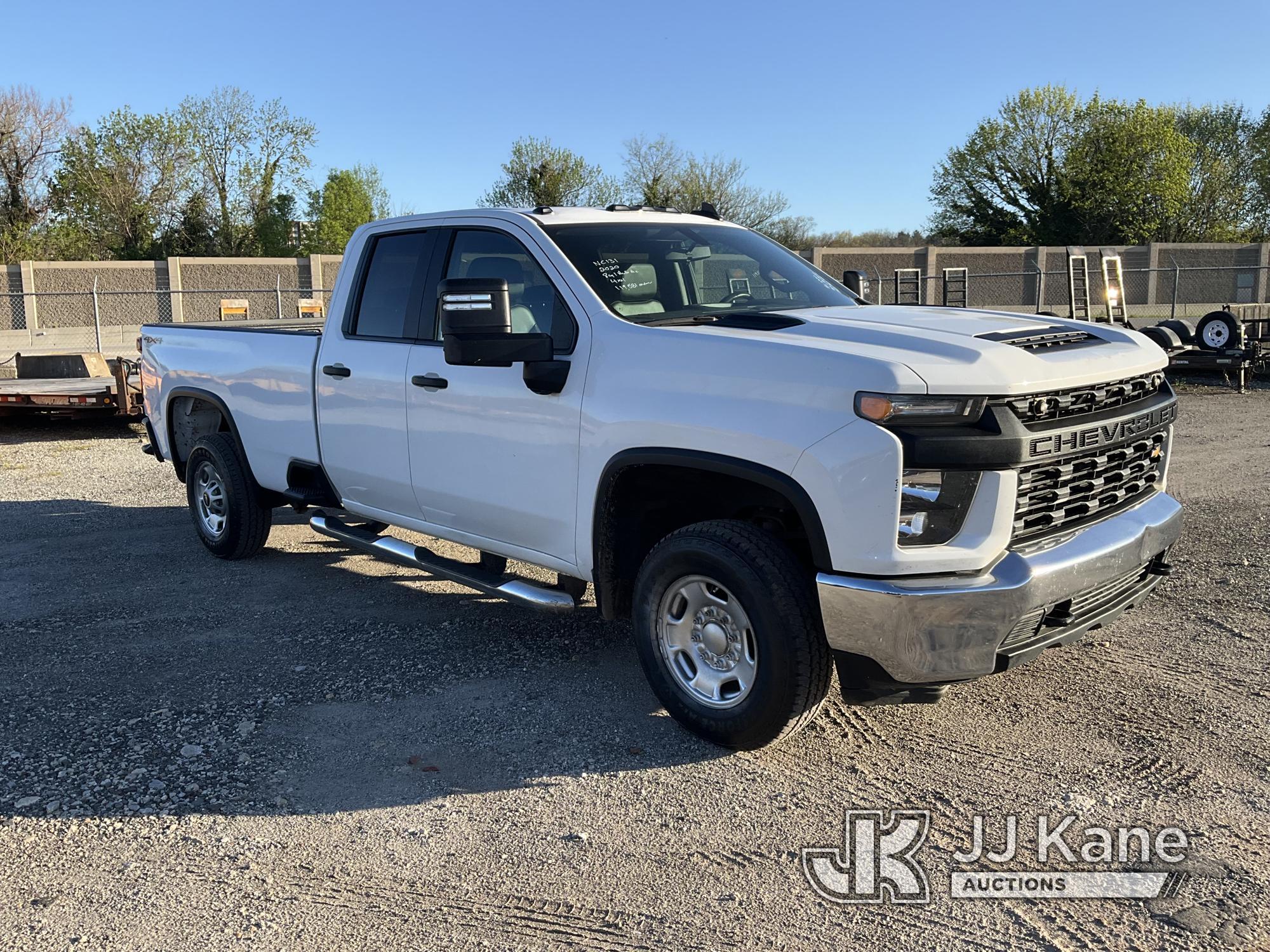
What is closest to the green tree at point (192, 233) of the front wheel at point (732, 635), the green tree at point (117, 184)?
the green tree at point (117, 184)

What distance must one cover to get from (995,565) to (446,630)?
3.06 metres

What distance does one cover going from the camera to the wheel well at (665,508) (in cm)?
399

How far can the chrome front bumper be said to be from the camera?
3479 millimetres

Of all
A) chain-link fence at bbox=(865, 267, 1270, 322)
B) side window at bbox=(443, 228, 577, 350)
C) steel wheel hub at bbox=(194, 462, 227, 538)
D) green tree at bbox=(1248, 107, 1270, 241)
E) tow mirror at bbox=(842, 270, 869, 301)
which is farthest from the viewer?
green tree at bbox=(1248, 107, 1270, 241)

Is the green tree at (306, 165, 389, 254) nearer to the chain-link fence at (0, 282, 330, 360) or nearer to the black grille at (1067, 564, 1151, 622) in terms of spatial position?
the chain-link fence at (0, 282, 330, 360)

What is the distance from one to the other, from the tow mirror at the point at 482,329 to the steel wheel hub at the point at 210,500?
11.2ft

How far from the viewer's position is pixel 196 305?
36.5 metres

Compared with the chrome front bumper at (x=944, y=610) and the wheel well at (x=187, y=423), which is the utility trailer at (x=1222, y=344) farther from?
the chrome front bumper at (x=944, y=610)

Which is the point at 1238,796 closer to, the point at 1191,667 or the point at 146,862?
the point at 1191,667

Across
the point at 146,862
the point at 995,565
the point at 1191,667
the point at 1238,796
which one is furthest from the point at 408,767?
the point at 1191,667

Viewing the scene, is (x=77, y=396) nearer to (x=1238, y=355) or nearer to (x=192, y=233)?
(x=1238, y=355)

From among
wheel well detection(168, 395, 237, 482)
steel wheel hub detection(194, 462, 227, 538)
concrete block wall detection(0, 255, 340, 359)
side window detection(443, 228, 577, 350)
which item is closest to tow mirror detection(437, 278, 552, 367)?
side window detection(443, 228, 577, 350)

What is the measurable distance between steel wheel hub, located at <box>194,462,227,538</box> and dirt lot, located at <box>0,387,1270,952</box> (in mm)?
1034

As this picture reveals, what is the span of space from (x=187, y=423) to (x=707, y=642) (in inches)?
199
